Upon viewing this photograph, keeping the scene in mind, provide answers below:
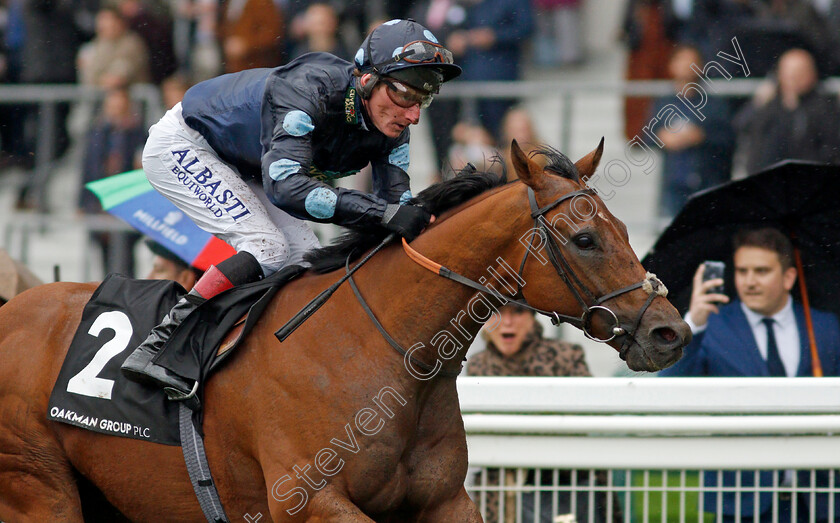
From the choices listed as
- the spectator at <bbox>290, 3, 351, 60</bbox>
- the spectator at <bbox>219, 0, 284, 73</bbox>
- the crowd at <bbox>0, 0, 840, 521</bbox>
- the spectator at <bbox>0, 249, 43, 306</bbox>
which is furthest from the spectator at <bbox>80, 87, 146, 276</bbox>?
the spectator at <bbox>0, 249, 43, 306</bbox>

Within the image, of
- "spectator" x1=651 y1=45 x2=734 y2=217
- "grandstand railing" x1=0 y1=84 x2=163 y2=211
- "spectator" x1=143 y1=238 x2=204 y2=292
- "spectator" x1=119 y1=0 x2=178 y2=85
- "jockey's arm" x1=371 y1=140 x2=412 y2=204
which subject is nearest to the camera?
"jockey's arm" x1=371 y1=140 x2=412 y2=204

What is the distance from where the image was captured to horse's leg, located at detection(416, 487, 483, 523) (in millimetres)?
3445

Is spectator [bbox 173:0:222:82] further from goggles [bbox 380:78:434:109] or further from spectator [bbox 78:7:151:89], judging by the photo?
goggles [bbox 380:78:434:109]

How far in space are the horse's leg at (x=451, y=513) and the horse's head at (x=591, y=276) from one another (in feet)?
2.37

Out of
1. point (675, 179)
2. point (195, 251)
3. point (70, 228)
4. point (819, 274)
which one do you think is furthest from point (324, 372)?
point (70, 228)

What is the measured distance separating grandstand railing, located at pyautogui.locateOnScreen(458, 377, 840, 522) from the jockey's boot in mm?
1097

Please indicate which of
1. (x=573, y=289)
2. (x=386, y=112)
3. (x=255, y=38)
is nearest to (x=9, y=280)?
(x=386, y=112)

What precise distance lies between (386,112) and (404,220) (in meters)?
0.43

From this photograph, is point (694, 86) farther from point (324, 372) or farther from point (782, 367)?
point (324, 372)

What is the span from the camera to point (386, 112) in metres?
3.64

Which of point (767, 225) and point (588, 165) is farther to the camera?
point (767, 225)

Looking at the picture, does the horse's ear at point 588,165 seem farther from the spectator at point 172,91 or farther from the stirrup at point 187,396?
the spectator at point 172,91

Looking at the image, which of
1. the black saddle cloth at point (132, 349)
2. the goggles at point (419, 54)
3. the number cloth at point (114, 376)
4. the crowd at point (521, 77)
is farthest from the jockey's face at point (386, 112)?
the crowd at point (521, 77)

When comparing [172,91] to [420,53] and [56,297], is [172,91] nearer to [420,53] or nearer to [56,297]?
[56,297]
